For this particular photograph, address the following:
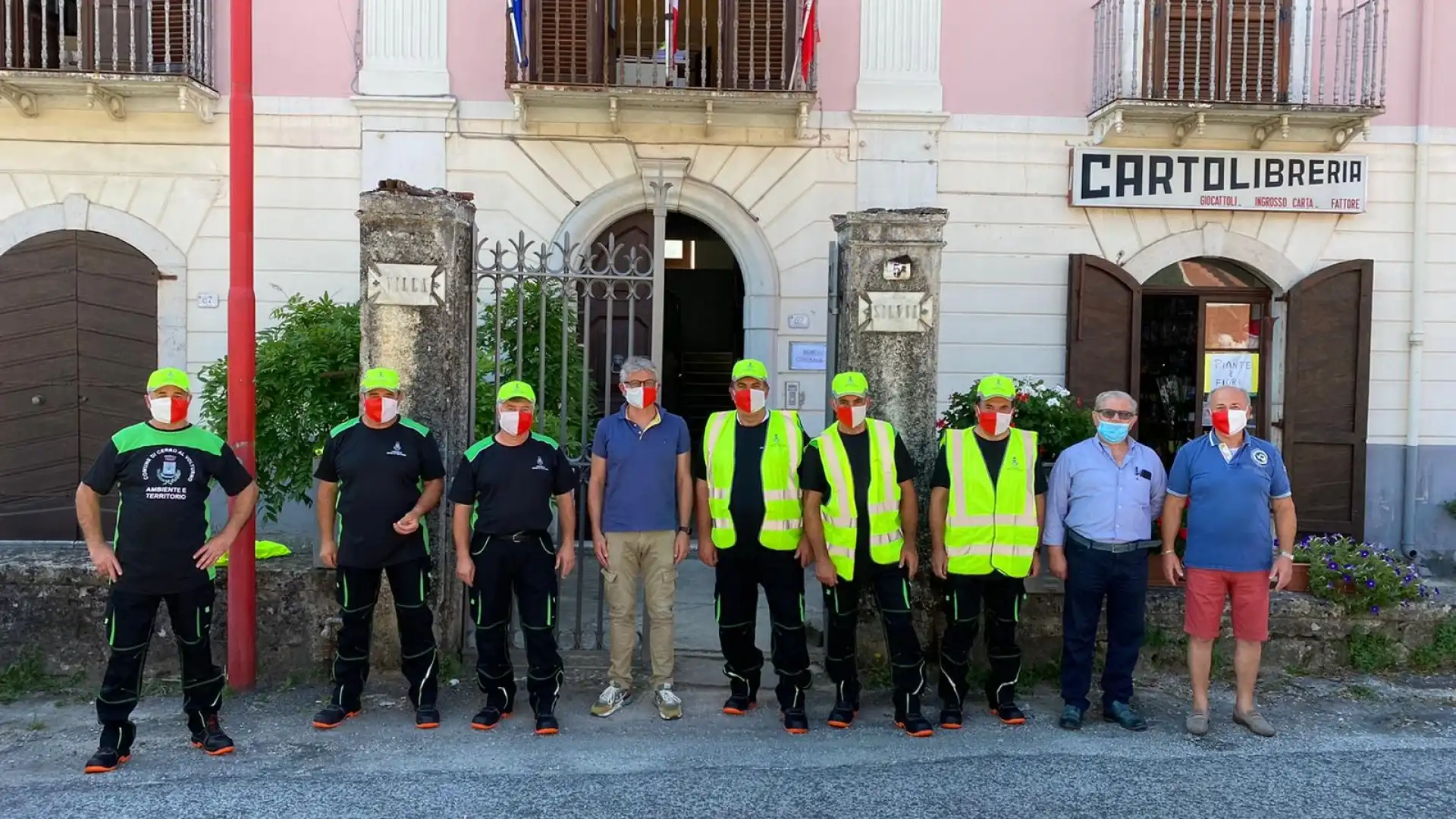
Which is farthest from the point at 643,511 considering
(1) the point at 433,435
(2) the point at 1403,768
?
(2) the point at 1403,768

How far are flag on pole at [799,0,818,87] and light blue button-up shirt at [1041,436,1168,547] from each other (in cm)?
530

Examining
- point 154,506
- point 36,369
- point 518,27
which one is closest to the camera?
point 154,506

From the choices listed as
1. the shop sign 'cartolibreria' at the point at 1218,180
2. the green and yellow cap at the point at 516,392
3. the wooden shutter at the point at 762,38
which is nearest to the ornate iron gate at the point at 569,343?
the green and yellow cap at the point at 516,392

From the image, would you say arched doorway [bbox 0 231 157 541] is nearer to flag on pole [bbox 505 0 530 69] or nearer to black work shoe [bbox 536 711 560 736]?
flag on pole [bbox 505 0 530 69]

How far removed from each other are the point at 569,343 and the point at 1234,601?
15.4 feet

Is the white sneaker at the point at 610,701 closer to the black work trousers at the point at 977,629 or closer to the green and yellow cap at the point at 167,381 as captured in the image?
the black work trousers at the point at 977,629

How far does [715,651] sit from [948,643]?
1650 mm

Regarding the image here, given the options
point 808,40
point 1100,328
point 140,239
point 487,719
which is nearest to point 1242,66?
point 1100,328

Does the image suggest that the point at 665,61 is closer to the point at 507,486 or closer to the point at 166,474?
the point at 507,486

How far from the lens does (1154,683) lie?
6.03 meters

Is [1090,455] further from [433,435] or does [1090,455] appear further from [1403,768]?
[433,435]

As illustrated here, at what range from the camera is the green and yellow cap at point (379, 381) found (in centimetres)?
511

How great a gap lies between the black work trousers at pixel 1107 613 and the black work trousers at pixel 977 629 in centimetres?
27

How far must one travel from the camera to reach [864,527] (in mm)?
5188
